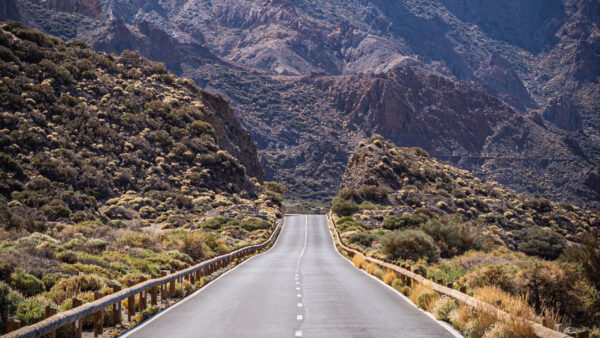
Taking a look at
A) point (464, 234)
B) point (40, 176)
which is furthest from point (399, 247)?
point (40, 176)

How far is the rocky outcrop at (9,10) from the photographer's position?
162 meters

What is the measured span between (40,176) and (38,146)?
23.6ft

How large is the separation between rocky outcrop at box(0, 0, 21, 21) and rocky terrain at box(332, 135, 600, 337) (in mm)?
119000

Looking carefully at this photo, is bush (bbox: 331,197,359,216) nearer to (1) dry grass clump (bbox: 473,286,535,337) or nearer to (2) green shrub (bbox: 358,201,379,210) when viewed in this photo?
(2) green shrub (bbox: 358,201,379,210)

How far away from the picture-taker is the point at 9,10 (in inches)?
6516

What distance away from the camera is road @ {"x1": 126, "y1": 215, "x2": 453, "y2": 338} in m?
11.1

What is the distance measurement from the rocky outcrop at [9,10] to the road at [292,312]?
6631 inches

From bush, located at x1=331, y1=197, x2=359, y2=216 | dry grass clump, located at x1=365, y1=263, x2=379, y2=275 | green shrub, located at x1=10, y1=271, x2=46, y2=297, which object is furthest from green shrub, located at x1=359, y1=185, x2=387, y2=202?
green shrub, located at x1=10, y1=271, x2=46, y2=297

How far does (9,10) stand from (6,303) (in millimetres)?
179661

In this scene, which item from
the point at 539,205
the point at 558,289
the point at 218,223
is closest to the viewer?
the point at 558,289

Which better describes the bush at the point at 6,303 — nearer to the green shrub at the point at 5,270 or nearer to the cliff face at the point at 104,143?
the green shrub at the point at 5,270

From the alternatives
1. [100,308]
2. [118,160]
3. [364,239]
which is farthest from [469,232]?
[118,160]

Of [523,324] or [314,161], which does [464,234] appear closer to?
[523,324]

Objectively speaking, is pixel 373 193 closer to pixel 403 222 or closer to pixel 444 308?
pixel 403 222
